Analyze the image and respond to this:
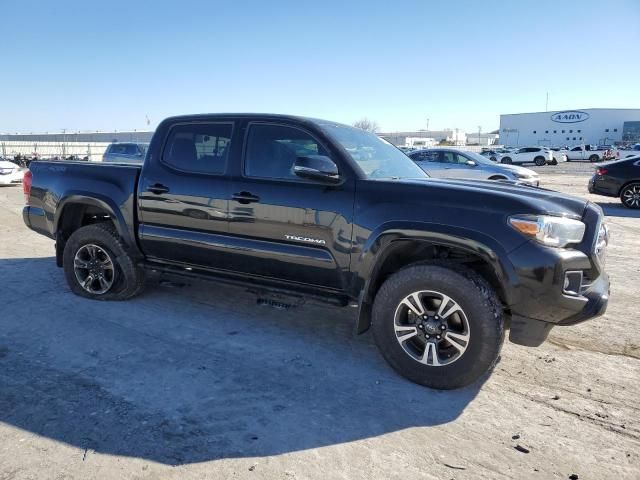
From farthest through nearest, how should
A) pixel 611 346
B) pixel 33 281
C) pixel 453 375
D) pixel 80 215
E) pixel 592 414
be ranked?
1. pixel 33 281
2. pixel 80 215
3. pixel 611 346
4. pixel 453 375
5. pixel 592 414

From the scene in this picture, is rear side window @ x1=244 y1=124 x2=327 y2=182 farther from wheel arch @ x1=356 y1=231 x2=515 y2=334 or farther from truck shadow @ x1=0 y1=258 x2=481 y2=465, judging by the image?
truck shadow @ x1=0 y1=258 x2=481 y2=465

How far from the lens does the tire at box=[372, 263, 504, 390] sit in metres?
3.21

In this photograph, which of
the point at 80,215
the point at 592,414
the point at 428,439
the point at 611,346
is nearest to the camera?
the point at 428,439

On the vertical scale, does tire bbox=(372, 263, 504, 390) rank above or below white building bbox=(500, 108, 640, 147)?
below

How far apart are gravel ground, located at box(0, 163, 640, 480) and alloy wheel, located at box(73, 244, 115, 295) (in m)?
0.28

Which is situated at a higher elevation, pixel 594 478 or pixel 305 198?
pixel 305 198

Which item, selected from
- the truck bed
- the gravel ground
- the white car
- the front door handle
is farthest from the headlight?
the white car

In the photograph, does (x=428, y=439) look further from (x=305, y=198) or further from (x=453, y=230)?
(x=305, y=198)

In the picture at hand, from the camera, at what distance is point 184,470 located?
8.16 ft

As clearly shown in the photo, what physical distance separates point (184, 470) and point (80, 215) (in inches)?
146

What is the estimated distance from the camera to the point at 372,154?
4.27 meters

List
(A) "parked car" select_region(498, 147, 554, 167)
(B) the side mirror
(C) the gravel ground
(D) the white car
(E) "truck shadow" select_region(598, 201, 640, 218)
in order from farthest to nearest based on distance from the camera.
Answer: (A) "parked car" select_region(498, 147, 554, 167)
(D) the white car
(E) "truck shadow" select_region(598, 201, 640, 218)
(B) the side mirror
(C) the gravel ground

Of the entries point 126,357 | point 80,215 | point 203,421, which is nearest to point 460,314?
point 203,421

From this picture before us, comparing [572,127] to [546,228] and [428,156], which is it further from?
[546,228]
